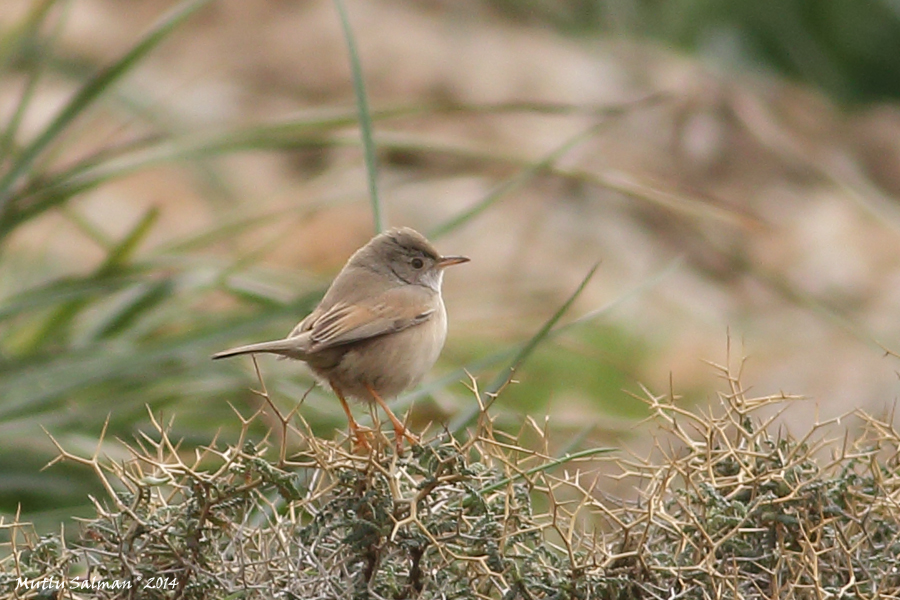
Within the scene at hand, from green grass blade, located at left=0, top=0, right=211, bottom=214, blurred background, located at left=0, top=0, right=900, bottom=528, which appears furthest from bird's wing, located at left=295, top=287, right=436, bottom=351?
green grass blade, located at left=0, top=0, right=211, bottom=214

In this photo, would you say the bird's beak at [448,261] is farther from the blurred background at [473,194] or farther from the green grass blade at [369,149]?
the green grass blade at [369,149]

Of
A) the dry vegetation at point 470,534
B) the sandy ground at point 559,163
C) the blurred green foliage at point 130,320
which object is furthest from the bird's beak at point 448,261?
the sandy ground at point 559,163

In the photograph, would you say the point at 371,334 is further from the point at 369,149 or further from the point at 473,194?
the point at 473,194

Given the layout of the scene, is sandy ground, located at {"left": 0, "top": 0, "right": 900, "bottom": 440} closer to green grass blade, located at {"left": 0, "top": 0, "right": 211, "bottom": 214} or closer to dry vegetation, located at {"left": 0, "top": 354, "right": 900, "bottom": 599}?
green grass blade, located at {"left": 0, "top": 0, "right": 211, "bottom": 214}

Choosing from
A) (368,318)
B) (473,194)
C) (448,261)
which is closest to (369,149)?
(368,318)

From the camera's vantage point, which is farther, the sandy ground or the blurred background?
the sandy ground

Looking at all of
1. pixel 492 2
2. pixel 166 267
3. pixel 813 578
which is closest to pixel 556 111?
pixel 166 267

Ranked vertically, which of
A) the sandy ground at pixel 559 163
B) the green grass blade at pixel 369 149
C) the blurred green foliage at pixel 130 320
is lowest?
the sandy ground at pixel 559 163

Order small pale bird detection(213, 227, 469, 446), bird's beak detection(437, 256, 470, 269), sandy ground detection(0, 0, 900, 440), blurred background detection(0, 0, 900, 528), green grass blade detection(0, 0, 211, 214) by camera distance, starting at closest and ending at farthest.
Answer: small pale bird detection(213, 227, 469, 446) < bird's beak detection(437, 256, 470, 269) < green grass blade detection(0, 0, 211, 214) < blurred background detection(0, 0, 900, 528) < sandy ground detection(0, 0, 900, 440)
